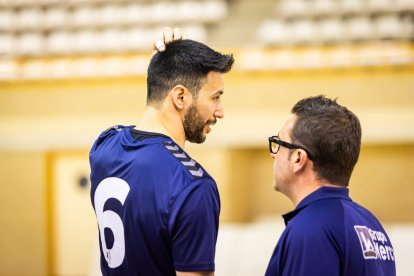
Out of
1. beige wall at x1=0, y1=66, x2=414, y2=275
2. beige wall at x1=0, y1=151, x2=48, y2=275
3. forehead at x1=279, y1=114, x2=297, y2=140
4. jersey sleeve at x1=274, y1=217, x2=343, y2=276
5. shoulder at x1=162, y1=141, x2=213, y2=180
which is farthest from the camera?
beige wall at x1=0, y1=151, x2=48, y2=275

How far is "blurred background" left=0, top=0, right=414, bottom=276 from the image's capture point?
6652 mm

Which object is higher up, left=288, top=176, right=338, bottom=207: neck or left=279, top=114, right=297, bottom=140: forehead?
left=279, top=114, right=297, bottom=140: forehead

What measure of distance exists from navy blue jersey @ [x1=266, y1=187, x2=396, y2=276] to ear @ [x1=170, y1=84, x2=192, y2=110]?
1.49 feet

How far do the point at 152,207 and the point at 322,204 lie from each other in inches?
18.4

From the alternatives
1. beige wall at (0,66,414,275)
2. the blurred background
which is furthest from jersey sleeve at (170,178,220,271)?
beige wall at (0,66,414,275)

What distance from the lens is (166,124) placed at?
1989mm

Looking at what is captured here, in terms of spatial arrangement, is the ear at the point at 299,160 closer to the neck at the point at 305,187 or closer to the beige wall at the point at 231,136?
the neck at the point at 305,187

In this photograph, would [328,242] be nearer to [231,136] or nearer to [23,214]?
[231,136]

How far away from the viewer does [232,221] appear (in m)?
6.56

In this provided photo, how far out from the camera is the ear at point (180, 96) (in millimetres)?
1960

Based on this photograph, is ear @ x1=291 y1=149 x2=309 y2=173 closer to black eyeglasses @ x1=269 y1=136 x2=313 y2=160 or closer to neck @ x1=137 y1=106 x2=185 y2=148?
black eyeglasses @ x1=269 y1=136 x2=313 y2=160

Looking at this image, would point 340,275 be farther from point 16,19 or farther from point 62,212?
point 16,19

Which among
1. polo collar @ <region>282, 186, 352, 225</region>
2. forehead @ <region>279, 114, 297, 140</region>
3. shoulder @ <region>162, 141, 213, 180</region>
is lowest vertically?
polo collar @ <region>282, 186, 352, 225</region>

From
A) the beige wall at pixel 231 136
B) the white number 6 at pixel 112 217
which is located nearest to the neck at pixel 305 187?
the white number 6 at pixel 112 217
